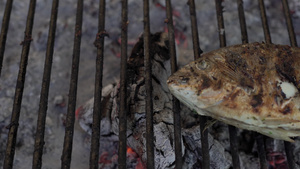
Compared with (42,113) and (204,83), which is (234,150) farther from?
(42,113)

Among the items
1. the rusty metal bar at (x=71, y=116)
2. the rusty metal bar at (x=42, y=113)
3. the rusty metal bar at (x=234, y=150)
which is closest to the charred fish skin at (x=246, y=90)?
the rusty metal bar at (x=234, y=150)

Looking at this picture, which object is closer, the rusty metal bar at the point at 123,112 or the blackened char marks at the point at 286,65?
the blackened char marks at the point at 286,65

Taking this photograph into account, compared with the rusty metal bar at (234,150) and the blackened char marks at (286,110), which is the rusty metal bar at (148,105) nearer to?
the rusty metal bar at (234,150)

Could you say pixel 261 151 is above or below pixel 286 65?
below

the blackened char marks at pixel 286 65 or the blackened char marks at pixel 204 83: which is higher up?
the blackened char marks at pixel 286 65

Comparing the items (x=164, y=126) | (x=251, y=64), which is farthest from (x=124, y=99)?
(x=251, y=64)

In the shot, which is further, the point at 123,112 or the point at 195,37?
the point at 195,37

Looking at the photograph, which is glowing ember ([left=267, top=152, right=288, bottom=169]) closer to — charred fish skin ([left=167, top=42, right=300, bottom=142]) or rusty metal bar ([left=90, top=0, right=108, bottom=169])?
charred fish skin ([left=167, top=42, right=300, bottom=142])

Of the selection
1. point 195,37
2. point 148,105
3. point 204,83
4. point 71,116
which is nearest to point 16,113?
point 71,116

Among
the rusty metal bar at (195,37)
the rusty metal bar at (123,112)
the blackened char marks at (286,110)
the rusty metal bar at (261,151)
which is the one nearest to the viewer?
the blackened char marks at (286,110)
